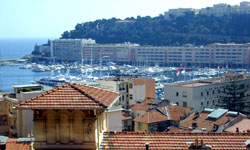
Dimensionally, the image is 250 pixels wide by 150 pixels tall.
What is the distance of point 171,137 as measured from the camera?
6273 mm

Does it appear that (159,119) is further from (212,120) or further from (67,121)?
(67,121)

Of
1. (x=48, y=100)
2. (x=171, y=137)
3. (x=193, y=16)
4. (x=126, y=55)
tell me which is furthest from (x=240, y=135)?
(x=193, y=16)

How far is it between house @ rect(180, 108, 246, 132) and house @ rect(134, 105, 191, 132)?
5.72 ft

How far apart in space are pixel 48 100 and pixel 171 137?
1.77 meters

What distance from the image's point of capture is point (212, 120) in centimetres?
1933

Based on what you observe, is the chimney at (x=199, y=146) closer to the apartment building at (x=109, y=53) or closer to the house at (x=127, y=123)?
the house at (x=127, y=123)

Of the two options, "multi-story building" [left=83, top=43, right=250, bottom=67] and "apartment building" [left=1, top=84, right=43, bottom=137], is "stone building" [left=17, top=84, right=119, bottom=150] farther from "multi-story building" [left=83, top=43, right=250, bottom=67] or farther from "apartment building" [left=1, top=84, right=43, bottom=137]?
"multi-story building" [left=83, top=43, right=250, bottom=67]

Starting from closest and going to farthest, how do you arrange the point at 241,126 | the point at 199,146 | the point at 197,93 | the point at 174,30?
1. the point at 199,146
2. the point at 241,126
3. the point at 197,93
4. the point at 174,30

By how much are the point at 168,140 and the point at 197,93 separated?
90.0 feet

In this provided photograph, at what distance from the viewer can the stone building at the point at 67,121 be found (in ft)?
19.3

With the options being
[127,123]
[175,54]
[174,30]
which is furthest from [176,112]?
[174,30]

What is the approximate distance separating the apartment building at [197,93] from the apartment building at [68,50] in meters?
90.7

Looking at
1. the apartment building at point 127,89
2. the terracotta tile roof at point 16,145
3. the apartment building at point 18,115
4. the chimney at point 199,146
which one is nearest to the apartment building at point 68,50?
the apartment building at point 127,89

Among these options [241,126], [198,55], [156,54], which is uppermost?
[241,126]
